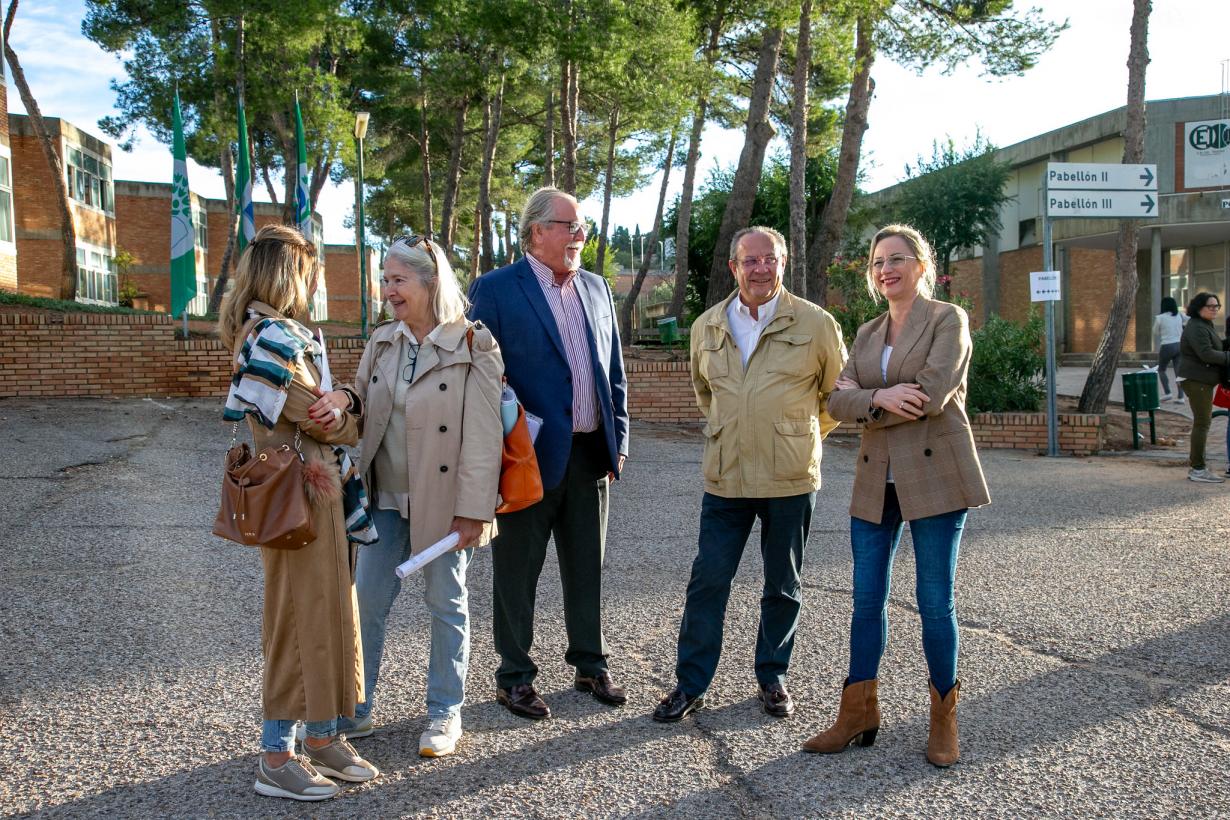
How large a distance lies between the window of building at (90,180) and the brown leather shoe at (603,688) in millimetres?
37618

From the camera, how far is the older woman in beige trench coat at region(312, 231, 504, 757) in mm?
3584

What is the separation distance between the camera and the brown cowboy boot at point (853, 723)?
11.8 feet

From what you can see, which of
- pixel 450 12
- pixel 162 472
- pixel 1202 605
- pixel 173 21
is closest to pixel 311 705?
pixel 1202 605

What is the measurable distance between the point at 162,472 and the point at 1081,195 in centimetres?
1005

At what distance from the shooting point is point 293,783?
126 inches

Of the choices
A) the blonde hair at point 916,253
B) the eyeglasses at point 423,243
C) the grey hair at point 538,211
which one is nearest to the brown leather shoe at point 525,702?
the eyeglasses at point 423,243

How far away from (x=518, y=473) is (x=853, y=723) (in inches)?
58.1

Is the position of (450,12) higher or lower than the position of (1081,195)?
higher

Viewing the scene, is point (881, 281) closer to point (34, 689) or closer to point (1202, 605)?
point (1202, 605)

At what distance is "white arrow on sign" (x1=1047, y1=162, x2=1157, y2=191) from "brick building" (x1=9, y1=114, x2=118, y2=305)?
102ft

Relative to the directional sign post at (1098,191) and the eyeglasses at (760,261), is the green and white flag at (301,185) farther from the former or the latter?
the eyeglasses at (760,261)

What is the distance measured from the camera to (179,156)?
17016 millimetres

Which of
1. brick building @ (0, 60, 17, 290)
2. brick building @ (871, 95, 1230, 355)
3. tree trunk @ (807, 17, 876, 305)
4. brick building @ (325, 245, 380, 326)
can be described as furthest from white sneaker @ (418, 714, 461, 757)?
brick building @ (325, 245, 380, 326)

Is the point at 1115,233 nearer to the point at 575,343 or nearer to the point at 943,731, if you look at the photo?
the point at 575,343
